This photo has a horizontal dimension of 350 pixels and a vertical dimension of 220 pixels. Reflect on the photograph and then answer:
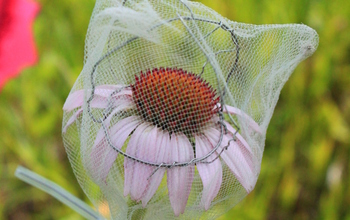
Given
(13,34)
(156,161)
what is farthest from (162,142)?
(13,34)

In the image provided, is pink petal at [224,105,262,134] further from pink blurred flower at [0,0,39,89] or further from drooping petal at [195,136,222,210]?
pink blurred flower at [0,0,39,89]

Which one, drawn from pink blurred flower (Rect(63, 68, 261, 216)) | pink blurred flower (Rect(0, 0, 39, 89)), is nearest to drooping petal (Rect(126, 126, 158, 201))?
pink blurred flower (Rect(63, 68, 261, 216))

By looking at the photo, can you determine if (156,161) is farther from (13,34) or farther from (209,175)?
(13,34)

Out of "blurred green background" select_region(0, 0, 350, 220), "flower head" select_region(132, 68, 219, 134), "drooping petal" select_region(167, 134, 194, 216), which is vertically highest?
"flower head" select_region(132, 68, 219, 134)

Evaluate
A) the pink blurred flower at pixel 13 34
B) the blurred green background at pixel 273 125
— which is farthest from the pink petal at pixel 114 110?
the blurred green background at pixel 273 125

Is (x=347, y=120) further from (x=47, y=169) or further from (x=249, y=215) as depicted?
(x=47, y=169)
